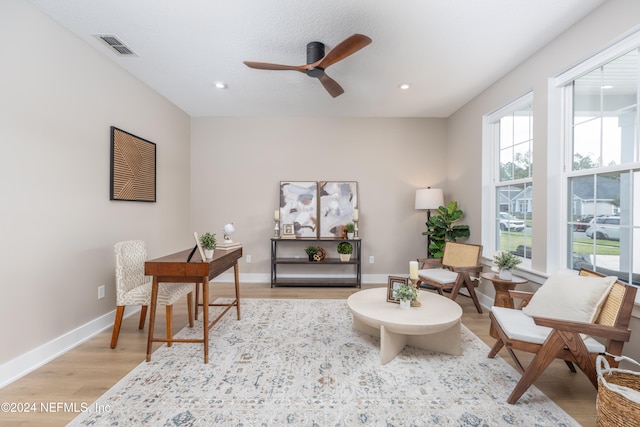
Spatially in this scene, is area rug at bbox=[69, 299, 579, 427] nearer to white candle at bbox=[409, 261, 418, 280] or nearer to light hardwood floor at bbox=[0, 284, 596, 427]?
light hardwood floor at bbox=[0, 284, 596, 427]

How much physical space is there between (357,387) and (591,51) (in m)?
3.02

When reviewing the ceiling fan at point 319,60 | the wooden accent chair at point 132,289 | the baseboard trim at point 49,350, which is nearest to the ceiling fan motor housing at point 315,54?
the ceiling fan at point 319,60

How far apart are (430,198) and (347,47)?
2.76 metres

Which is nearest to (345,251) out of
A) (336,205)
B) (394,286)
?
(336,205)

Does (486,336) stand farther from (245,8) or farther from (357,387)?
(245,8)

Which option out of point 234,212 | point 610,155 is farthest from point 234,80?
point 610,155

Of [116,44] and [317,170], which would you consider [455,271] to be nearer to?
[317,170]

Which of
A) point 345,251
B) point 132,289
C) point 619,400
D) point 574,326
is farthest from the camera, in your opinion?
point 345,251

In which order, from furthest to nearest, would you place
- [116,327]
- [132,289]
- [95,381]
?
1. [132,289]
2. [116,327]
3. [95,381]

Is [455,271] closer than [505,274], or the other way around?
[505,274]

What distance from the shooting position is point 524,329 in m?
1.82

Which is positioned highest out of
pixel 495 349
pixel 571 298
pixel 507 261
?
pixel 507 261

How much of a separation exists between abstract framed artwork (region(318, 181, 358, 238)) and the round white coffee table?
6.71 ft

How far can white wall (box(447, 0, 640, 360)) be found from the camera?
1991mm
